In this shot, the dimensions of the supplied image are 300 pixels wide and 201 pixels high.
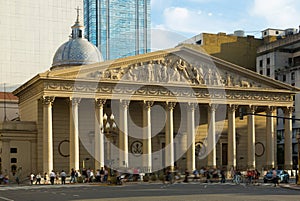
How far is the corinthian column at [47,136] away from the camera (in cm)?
6478

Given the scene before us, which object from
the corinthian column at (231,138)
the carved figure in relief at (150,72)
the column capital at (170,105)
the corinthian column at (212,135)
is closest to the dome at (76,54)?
the carved figure in relief at (150,72)

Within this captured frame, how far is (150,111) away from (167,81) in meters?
4.00

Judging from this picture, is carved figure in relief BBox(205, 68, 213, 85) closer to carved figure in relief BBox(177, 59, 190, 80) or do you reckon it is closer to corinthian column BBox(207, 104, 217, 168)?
carved figure in relief BBox(177, 59, 190, 80)

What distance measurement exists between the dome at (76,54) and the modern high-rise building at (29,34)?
52.9 feet

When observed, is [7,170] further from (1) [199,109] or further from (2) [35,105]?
(1) [199,109]

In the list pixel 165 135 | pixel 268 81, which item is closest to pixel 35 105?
pixel 165 135

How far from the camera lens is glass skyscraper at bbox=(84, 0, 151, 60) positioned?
156125 millimetres

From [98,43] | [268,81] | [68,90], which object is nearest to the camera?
[68,90]

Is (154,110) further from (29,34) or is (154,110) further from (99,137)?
(29,34)

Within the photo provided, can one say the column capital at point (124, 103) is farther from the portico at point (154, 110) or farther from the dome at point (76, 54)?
the dome at point (76, 54)

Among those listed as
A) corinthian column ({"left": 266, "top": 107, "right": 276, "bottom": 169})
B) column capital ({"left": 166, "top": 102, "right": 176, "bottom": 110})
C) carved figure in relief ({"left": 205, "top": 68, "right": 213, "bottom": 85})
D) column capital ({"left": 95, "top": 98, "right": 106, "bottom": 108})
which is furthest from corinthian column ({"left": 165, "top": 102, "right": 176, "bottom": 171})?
corinthian column ({"left": 266, "top": 107, "right": 276, "bottom": 169})

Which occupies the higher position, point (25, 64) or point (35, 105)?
point (25, 64)

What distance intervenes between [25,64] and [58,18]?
33.1 ft

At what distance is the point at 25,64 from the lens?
96.9 metres
